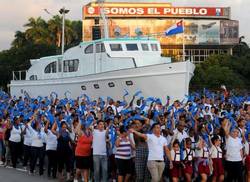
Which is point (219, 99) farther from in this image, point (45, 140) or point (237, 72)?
point (237, 72)

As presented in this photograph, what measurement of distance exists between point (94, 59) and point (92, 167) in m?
14.6

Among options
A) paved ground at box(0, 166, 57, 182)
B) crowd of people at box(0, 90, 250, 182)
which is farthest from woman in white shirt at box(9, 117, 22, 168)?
crowd of people at box(0, 90, 250, 182)

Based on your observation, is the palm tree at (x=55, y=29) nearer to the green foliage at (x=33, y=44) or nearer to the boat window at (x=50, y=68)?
the green foliage at (x=33, y=44)

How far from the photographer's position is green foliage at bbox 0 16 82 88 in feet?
235

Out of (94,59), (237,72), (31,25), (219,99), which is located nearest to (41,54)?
(31,25)

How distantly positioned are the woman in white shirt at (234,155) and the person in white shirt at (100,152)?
8.38 feet

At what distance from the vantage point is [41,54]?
234 ft

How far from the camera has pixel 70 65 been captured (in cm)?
2928

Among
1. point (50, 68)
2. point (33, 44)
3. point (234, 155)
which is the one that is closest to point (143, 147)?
point (234, 155)

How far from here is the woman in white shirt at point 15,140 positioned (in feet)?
52.4

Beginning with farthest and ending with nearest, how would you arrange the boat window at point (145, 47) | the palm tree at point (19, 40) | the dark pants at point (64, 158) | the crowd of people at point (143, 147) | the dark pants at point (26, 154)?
1. the palm tree at point (19, 40)
2. the boat window at point (145, 47)
3. the dark pants at point (26, 154)
4. the dark pants at point (64, 158)
5. the crowd of people at point (143, 147)

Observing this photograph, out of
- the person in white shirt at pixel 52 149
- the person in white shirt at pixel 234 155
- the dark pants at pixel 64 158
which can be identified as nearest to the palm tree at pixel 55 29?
the person in white shirt at pixel 52 149

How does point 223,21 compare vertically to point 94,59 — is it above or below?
above

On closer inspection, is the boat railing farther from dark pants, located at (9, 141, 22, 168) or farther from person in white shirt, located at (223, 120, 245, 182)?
person in white shirt, located at (223, 120, 245, 182)
